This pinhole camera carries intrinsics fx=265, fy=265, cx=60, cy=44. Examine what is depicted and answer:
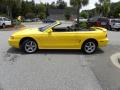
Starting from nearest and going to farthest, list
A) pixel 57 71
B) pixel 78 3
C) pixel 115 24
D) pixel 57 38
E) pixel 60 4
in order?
1. pixel 57 71
2. pixel 57 38
3. pixel 115 24
4. pixel 78 3
5. pixel 60 4

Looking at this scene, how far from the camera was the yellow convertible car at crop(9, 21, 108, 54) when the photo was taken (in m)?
11.0

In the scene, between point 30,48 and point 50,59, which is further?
point 30,48

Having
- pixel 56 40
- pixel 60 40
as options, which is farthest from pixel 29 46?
pixel 60 40

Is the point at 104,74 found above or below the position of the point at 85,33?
below

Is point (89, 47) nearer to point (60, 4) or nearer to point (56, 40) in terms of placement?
point (56, 40)

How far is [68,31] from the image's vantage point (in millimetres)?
11242

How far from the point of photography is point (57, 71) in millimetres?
7777

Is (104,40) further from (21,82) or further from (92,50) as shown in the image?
(21,82)

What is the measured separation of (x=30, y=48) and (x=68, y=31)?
5.76ft

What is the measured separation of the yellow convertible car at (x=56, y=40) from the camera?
11.0 m

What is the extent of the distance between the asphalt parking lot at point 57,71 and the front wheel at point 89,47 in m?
0.25

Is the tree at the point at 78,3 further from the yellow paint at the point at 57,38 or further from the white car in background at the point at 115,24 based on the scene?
the yellow paint at the point at 57,38

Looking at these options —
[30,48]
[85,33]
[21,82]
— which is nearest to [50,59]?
[30,48]

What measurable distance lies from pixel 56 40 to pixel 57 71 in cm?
337
